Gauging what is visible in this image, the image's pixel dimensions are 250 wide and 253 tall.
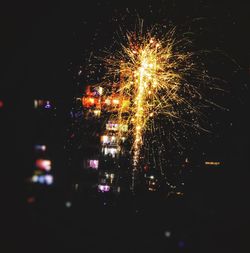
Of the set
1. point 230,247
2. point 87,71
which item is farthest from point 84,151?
point 230,247

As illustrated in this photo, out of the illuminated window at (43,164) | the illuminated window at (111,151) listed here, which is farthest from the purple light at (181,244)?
the illuminated window at (111,151)

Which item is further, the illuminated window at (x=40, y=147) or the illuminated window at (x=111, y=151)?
the illuminated window at (x=111, y=151)

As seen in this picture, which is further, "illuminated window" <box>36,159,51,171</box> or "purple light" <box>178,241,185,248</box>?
"purple light" <box>178,241,185,248</box>

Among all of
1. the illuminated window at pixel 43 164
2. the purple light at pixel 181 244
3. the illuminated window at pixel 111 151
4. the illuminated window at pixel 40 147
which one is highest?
the illuminated window at pixel 111 151

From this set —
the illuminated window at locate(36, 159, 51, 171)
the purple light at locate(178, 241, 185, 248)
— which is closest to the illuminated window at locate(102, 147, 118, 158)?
the purple light at locate(178, 241, 185, 248)

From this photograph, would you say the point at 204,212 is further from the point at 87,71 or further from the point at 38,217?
the point at 87,71

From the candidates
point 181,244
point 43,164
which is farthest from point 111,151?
point 43,164

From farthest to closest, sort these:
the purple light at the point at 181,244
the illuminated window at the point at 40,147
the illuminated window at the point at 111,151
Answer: the illuminated window at the point at 111,151 < the purple light at the point at 181,244 < the illuminated window at the point at 40,147

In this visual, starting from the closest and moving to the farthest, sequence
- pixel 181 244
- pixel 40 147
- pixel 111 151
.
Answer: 1. pixel 40 147
2. pixel 181 244
3. pixel 111 151

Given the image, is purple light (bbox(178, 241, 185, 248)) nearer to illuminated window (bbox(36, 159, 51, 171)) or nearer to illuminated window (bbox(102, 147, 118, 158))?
illuminated window (bbox(36, 159, 51, 171))

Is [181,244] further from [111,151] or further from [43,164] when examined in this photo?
[111,151]

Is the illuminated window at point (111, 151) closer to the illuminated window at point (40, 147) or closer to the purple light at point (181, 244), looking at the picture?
the purple light at point (181, 244)

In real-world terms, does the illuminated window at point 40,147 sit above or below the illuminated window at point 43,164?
above
